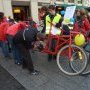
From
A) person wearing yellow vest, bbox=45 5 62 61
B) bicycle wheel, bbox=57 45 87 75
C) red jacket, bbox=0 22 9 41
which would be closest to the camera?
bicycle wheel, bbox=57 45 87 75

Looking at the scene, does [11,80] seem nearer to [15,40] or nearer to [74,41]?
[15,40]

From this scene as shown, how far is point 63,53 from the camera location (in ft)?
18.8

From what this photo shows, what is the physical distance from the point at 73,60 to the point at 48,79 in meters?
0.76

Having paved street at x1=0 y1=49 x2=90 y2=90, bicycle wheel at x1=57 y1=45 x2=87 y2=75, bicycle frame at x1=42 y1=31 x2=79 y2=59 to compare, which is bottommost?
paved street at x1=0 y1=49 x2=90 y2=90

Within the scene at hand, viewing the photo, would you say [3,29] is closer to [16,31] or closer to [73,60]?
[16,31]

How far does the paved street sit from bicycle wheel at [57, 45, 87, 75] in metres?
A: 0.16

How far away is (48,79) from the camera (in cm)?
548

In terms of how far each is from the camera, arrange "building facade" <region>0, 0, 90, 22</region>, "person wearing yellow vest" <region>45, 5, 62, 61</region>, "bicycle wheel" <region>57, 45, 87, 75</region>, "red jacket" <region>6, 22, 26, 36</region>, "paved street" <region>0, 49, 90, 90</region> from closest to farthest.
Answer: "paved street" <region>0, 49, 90, 90</region> < "bicycle wheel" <region>57, 45, 87, 75</region> < "person wearing yellow vest" <region>45, 5, 62, 61</region> < "red jacket" <region>6, 22, 26, 36</region> < "building facade" <region>0, 0, 90, 22</region>

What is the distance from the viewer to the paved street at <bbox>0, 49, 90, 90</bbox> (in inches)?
196

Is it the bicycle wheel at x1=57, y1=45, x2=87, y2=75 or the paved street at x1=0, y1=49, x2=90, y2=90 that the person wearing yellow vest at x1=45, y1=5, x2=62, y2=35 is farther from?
the paved street at x1=0, y1=49, x2=90, y2=90

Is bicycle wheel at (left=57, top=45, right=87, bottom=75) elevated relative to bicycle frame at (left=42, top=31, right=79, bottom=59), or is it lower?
lower

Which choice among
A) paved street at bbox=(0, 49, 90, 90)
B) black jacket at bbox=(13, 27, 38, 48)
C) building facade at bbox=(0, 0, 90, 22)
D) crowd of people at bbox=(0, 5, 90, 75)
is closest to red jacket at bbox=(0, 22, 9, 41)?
crowd of people at bbox=(0, 5, 90, 75)

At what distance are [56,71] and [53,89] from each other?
3.93 ft

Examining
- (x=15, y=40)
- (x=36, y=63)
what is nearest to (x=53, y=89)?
(x=15, y=40)
